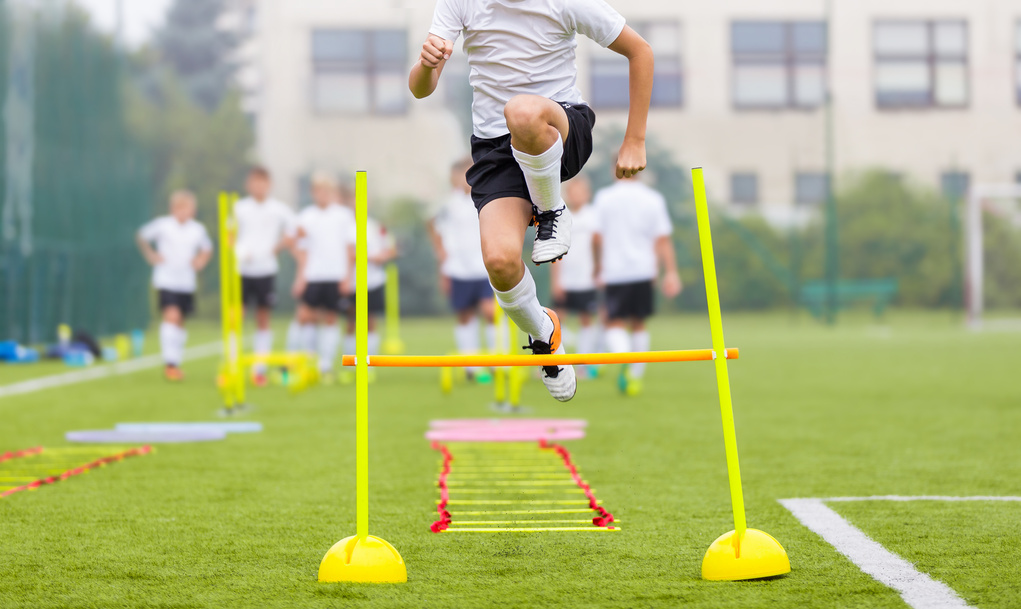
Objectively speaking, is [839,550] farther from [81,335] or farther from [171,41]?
[171,41]

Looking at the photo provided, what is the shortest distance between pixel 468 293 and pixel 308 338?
6.62 ft

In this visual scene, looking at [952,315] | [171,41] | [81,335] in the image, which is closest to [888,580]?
[81,335]

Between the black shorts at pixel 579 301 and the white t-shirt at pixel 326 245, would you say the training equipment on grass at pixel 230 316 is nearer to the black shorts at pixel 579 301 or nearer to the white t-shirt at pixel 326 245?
the white t-shirt at pixel 326 245

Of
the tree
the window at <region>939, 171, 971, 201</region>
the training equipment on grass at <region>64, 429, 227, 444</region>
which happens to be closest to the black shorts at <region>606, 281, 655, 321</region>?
the training equipment on grass at <region>64, 429, 227, 444</region>

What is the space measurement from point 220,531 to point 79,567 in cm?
63

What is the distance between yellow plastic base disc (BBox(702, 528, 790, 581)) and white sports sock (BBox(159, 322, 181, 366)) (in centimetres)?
913

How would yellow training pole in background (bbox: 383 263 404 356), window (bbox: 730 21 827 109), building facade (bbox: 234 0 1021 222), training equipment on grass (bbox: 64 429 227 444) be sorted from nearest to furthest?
1. training equipment on grass (bbox: 64 429 227 444)
2. yellow training pole in background (bbox: 383 263 404 356)
3. building facade (bbox: 234 0 1021 222)
4. window (bbox: 730 21 827 109)

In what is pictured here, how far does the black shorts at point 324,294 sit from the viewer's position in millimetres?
11539

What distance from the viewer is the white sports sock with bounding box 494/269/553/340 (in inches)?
157

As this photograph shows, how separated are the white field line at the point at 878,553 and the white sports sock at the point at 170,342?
827cm

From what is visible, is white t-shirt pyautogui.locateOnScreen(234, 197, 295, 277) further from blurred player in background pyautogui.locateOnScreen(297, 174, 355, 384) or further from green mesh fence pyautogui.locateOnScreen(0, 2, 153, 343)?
green mesh fence pyautogui.locateOnScreen(0, 2, 153, 343)

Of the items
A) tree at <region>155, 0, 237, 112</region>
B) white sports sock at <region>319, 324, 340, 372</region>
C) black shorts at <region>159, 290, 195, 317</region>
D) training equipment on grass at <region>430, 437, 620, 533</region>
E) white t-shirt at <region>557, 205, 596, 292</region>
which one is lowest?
training equipment on grass at <region>430, 437, 620, 533</region>

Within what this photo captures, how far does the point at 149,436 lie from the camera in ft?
21.6

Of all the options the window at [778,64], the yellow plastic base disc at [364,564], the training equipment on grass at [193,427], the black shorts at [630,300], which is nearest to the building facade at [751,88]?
the window at [778,64]
